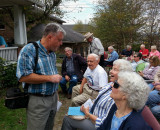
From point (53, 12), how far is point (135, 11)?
28.9 ft

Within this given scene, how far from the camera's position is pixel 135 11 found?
14680 millimetres

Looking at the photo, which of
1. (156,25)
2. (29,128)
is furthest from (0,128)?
(156,25)

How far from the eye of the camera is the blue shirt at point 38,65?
5.53 feet

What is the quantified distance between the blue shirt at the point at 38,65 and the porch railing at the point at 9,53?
4544mm

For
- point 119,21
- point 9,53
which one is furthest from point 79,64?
point 119,21

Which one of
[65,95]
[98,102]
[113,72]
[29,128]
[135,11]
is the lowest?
[65,95]

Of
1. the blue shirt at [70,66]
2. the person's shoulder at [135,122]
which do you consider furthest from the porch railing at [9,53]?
the person's shoulder at [135,122]

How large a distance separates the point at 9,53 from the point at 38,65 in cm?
499

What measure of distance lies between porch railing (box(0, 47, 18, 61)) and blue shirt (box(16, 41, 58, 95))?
4544 millimetres

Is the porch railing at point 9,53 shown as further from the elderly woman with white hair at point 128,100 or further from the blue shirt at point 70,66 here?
the elderly woman with white hair at point 128,100

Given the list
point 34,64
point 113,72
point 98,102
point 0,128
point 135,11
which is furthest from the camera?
point 135,11

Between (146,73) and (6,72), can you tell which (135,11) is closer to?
(146,73)

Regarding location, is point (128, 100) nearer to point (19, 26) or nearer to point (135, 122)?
point (135, 122)

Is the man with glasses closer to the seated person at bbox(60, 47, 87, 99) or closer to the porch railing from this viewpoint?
the seated person at bbox(60, 47, 87, 99)
